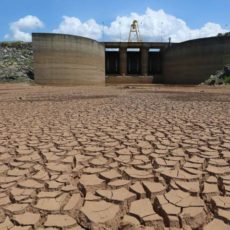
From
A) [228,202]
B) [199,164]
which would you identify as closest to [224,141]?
[199,164]

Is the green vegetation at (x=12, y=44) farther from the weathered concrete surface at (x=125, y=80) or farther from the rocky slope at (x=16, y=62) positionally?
the weathered concrete surface at (x=125, y=80)

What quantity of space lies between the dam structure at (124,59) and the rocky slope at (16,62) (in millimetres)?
762

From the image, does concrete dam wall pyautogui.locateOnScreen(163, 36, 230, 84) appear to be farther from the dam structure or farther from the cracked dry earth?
the cracked dry earth

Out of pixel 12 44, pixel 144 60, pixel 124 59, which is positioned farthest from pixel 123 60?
pixel 12 44

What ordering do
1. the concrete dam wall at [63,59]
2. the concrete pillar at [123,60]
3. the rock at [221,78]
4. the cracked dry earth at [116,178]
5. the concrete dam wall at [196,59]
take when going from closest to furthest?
the cracked dry earth at [116,178]
the rock at [221,78]
the concrete dam wall at [63,59]
the concrete dam wall at [196,59]
the concrete pillar at [123,60]

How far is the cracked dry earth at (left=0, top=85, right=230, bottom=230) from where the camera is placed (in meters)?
1.88

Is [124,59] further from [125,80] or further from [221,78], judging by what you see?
[221,78]

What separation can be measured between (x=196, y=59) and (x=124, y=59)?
8590 mm

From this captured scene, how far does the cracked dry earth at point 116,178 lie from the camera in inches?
74.1

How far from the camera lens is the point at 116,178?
259 cm

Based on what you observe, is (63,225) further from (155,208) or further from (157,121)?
(157,121)

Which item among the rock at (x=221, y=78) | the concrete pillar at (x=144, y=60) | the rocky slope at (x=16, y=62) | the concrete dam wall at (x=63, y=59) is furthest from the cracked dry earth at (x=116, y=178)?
the concrete pillar at (x=144, y=60)

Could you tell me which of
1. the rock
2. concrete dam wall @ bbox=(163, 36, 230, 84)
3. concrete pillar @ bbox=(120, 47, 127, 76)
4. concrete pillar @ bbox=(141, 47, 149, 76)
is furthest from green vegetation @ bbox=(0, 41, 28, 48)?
the rock

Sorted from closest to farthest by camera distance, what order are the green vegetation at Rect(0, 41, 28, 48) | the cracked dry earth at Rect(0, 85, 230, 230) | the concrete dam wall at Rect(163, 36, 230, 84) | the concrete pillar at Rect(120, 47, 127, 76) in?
the cracked dry earth at Rect(0, 85, 230, 230)
the green vegetation at Rect(0, 41, 28, 48)
the concrete dam wall at Rect(163, 36, 230, 84)
the concrete pillar at Rect(120, 47, 127, 76)
